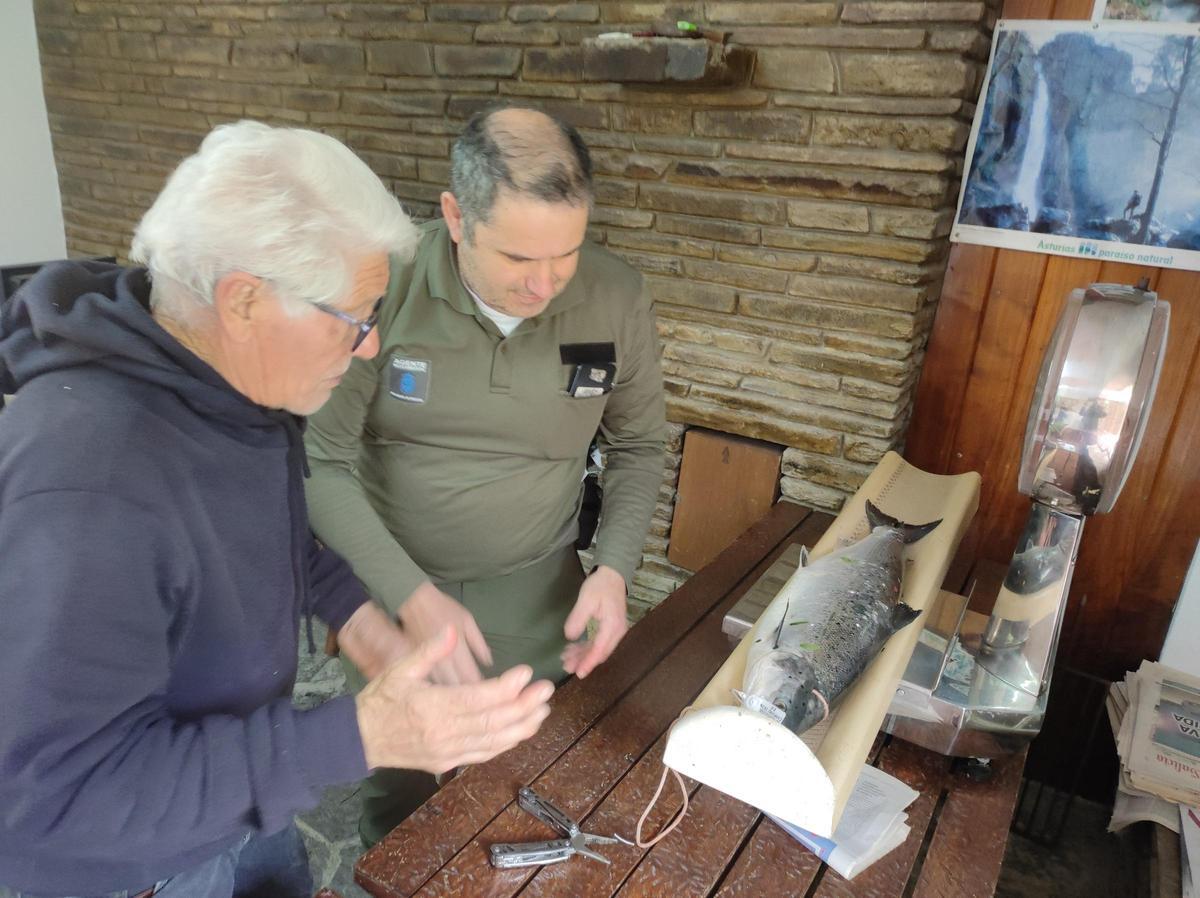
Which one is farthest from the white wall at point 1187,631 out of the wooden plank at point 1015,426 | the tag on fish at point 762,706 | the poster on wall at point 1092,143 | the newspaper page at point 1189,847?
the tag on fish at point 762,706

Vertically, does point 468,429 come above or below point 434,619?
above

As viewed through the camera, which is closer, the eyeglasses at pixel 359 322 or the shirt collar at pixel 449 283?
the eyeglasses at pixel 359 322

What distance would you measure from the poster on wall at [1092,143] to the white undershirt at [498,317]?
51.7 inches

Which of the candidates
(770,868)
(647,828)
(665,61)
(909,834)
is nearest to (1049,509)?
(909,834)

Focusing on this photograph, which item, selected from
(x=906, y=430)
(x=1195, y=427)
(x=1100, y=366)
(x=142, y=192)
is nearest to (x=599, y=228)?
(x=906, y=430)

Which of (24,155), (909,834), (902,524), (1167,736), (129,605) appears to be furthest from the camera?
(24,155)

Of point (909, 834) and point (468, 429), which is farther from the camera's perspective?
point (468, 429)

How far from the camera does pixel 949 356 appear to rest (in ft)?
7.59

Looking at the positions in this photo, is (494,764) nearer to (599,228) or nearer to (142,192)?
(599,228)

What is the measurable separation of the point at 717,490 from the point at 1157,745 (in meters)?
1.30

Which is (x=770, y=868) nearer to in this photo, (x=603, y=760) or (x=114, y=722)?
(x=603, y=760)

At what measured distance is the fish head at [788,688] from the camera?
1.16 metres

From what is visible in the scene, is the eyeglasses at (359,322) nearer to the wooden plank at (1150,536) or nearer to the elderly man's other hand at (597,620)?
the elderly man's other hand at (597,620)

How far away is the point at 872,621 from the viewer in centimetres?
137
